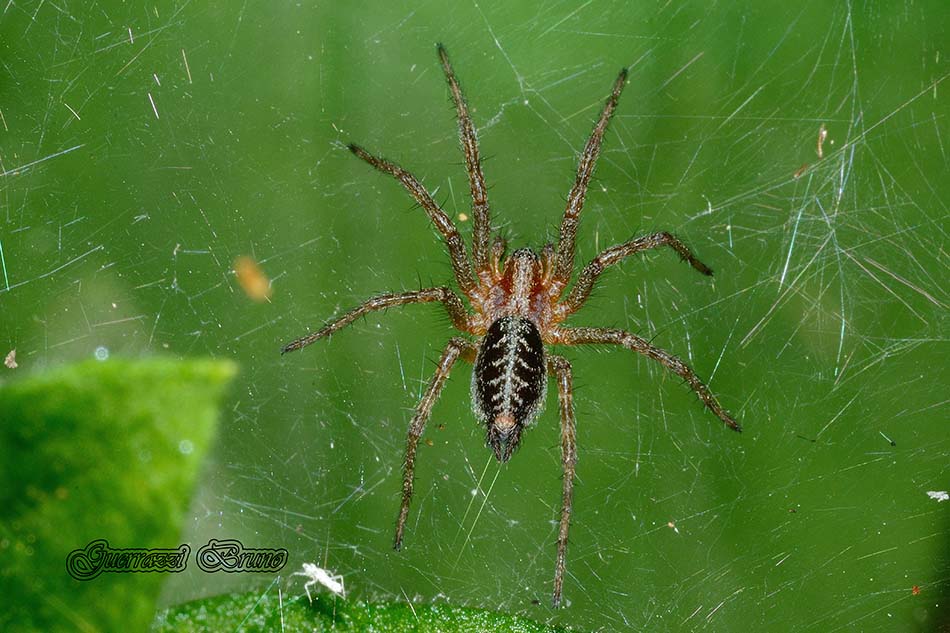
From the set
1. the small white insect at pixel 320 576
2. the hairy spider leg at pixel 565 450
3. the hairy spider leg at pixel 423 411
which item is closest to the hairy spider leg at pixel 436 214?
the hairy spider leg at pixel 423 411

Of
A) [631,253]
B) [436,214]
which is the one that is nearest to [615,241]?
[631,253]

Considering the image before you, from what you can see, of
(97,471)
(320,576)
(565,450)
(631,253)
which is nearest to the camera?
(97,471)

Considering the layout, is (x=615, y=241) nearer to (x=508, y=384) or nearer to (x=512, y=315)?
(x=512, y=315)

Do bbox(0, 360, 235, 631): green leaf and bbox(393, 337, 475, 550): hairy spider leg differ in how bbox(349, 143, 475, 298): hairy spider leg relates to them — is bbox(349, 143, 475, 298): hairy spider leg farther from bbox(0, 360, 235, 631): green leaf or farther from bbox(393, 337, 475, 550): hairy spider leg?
bbox(0, 360, 235, 631): green leaf

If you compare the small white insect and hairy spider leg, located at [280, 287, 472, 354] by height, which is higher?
hairy spider leg, located at [280, 287, 472, 354]

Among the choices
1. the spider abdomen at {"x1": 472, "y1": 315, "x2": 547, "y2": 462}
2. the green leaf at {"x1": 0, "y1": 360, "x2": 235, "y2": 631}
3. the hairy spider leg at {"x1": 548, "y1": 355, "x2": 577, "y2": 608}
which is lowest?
the hairy spider leg at {"x1": 548, "y1": 355, "x2": 577, "y2": 608}

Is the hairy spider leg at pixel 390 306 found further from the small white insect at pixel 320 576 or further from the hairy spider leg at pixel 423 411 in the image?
the small white insect at pixel 320 576

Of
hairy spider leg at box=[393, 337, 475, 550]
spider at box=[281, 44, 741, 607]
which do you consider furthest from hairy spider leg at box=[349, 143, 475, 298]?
hairy spider leg at box=[393, 337, 475, 550]
